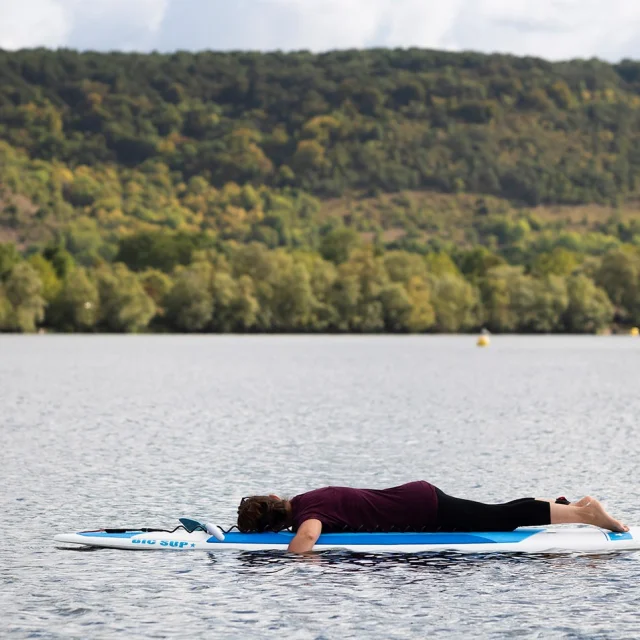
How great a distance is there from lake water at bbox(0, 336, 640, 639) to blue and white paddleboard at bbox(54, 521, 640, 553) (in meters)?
0.19

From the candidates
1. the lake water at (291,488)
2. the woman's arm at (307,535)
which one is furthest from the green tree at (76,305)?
the woman's arm at (307,535)

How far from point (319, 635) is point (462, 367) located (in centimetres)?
8502

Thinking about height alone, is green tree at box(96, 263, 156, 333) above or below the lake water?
above

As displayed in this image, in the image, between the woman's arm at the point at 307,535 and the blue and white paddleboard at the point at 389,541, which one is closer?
the woman's arm at the point at 307,535

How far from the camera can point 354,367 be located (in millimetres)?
96000

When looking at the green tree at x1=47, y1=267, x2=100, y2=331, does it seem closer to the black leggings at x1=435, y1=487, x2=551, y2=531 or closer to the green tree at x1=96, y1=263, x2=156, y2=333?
the green tree at x1=96, y1=263, x2=156, y2=333

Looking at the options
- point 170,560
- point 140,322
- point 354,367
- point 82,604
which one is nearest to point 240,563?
point 170,560

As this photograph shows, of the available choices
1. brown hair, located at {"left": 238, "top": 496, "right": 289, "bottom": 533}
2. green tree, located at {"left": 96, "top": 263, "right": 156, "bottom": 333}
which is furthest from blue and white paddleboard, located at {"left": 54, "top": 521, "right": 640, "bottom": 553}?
green tree, located at {"left": 96, "top": 263, "right": 156, "bottom": 333}

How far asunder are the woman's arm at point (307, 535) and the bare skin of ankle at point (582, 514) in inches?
133

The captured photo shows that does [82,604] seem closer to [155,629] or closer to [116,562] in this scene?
[155,629]

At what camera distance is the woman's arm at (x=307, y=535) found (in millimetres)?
17781

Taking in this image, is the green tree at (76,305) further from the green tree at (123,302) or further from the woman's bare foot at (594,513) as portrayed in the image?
the woman's bare foot at (594,513)

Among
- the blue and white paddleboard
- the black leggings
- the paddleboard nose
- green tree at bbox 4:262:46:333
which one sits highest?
green tree at bbox 4:262:46:333

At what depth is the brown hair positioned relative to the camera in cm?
1825
